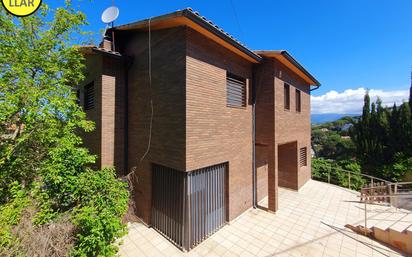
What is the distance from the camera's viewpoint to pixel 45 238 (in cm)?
376

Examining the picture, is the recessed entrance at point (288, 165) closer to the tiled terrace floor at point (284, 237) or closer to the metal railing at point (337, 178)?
the tiled terrace floor at point (284, 237)

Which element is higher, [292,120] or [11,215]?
[292,120]

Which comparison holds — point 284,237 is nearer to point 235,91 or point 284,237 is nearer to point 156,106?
point 235,91

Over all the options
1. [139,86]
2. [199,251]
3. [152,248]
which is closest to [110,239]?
[152,248]

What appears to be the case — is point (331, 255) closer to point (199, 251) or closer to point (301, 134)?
point (199, 251)

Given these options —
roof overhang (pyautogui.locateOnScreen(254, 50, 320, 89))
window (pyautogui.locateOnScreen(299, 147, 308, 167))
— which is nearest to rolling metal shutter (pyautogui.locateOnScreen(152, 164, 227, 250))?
roof overhang (pyautogui.locateOnScreen(254, 50, 320, 89))

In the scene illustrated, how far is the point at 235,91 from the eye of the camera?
289 inches

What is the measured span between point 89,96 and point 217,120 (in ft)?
20.4

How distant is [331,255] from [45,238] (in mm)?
6919

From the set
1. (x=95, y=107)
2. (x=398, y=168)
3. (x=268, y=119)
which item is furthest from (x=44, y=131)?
(x=398, y=168)

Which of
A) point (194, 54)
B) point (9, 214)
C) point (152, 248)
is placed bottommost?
point (152, 248)

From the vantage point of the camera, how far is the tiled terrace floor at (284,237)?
17.8 ft

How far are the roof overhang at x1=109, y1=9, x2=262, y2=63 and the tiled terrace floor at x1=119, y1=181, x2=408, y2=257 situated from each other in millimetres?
6248

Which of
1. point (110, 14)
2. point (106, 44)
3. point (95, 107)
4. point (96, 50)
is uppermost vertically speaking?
point (110, 14)
